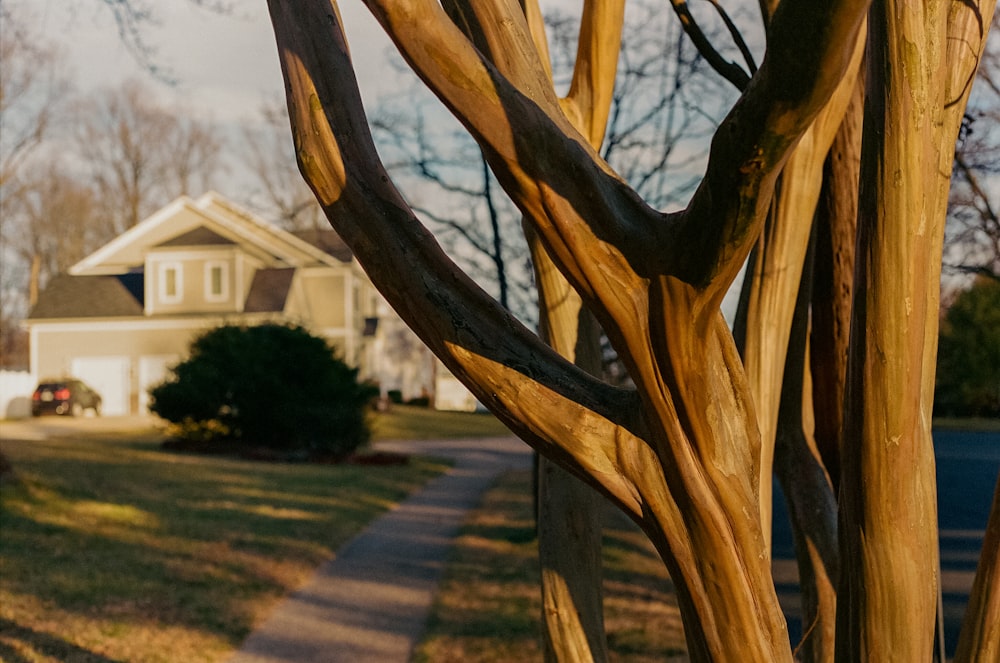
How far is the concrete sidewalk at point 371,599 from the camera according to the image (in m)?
7.70

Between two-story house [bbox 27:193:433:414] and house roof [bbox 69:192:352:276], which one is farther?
house roof [bbox 69:192:352:276]

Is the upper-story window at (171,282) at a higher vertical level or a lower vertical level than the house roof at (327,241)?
lower

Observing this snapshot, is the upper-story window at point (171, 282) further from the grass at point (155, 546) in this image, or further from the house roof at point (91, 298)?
the grass at point (155, 546)

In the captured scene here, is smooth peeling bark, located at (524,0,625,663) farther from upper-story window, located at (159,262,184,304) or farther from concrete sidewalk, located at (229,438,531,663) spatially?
upper-story window, located at (159,262,184,304)

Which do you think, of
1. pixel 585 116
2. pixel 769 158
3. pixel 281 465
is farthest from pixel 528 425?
pixel 281 465

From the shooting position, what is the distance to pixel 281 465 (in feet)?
74.6

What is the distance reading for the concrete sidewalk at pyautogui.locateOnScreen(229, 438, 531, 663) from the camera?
303 inches

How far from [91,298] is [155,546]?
33.8 m

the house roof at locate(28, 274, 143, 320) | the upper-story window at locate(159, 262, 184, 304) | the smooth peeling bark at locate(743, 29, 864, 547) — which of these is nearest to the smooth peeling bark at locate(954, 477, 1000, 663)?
the smooth peeling bark at locate(743, 29, 864, 547)

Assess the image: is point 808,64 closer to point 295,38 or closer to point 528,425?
point 528,425

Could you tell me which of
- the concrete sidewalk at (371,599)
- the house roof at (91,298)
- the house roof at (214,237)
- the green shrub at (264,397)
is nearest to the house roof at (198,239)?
the house roof at (214,237)

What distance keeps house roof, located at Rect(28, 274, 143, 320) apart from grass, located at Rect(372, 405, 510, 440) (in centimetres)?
1077

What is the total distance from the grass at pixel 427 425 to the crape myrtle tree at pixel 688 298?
2921cm

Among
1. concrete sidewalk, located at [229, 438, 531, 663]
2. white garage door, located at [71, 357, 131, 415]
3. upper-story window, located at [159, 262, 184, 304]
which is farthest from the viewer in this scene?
white garage door, located at [71, 357, 131, 415]
